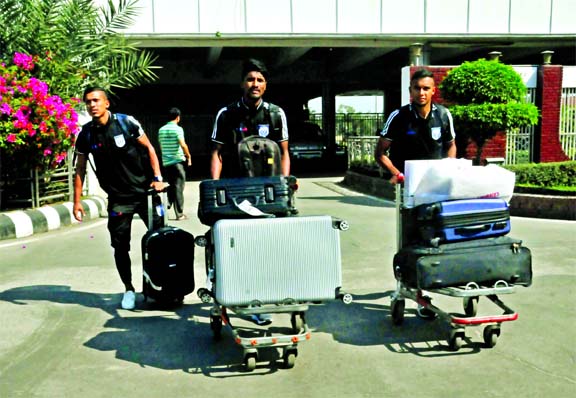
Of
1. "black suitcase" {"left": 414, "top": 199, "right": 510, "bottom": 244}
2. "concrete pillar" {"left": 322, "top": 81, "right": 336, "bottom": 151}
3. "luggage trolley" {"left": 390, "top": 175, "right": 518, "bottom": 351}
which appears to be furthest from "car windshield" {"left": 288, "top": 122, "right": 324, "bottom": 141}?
"black suitcase" {"left": 414, "top": 199, "right": 510, "bottom": 244}

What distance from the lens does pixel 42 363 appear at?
4207 millimetres

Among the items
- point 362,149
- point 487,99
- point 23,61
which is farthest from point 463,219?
point 362,149

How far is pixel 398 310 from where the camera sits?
4867 millimetres

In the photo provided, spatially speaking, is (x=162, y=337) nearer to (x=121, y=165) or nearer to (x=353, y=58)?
(x=121, y=165)

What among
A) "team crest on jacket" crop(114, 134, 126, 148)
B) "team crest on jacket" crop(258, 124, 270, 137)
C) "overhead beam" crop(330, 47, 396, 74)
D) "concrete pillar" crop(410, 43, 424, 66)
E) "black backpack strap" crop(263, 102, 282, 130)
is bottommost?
"team crest on jacket" crop(114, 134, 126, 148)

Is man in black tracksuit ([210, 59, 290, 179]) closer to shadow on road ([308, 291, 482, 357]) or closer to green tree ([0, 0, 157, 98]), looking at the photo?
shadow on road ([308, 291, 482, 357])

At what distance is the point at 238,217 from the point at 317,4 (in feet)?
43.5

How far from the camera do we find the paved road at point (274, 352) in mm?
3766

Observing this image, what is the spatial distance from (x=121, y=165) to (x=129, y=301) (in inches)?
45.1

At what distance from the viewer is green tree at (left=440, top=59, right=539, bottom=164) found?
42.0 feet

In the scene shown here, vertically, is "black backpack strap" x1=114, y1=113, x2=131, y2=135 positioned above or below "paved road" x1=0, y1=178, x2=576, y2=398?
above

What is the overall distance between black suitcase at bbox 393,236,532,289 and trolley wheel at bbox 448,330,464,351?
0.32 meters

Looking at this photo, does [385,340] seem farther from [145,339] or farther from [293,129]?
[293,129]

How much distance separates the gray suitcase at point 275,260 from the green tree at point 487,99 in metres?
9.74
